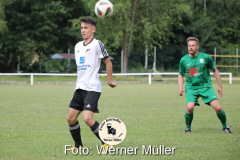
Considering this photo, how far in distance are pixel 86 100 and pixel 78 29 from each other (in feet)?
137

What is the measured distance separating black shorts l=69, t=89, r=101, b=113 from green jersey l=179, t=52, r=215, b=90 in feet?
10.0

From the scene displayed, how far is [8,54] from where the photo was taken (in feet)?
154

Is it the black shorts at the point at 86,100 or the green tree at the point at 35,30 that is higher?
the green tree at the point at 35,30

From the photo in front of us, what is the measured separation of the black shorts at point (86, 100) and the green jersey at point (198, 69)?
306cm

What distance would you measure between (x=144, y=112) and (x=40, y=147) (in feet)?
23.2

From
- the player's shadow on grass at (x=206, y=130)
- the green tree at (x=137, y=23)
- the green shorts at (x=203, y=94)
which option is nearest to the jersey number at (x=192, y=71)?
the green shorts at (x=203, y=94)

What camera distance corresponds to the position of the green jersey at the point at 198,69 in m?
10.0

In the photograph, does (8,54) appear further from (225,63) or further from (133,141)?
(133,141)

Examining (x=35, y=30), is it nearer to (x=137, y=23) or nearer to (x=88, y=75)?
(x=137, y=23)

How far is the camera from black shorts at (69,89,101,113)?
24.6 ft

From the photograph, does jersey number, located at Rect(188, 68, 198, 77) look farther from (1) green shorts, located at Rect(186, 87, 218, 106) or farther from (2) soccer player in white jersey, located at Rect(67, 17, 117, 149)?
(2) soccer player in white jersey, located at Rect(67, 17, 117, 149)

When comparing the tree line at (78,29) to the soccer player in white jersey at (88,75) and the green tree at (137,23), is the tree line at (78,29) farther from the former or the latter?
the soccer player in white jersey at (88,75)

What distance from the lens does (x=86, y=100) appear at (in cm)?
754

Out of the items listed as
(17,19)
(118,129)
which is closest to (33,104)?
(118,129)
